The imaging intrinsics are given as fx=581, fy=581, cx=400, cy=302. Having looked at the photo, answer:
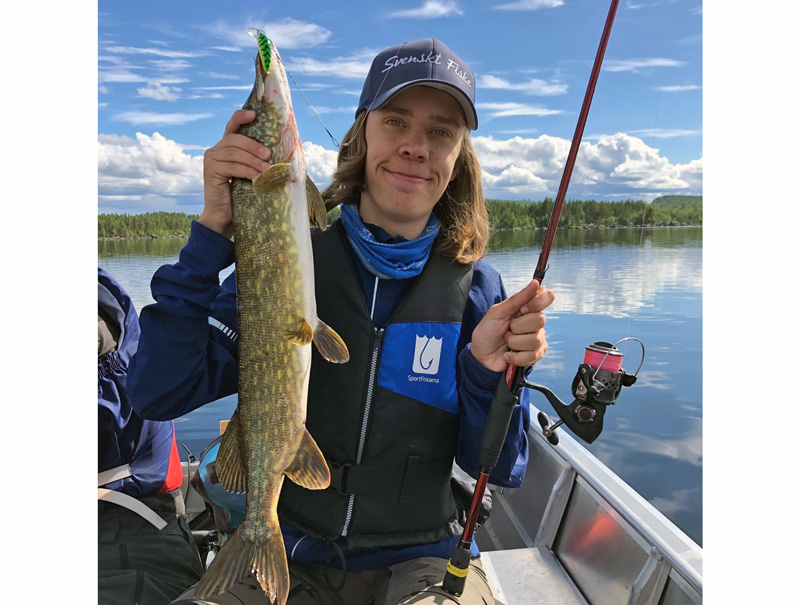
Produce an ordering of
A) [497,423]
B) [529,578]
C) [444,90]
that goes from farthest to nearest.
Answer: [529,578] < [444,90] < [497,423]

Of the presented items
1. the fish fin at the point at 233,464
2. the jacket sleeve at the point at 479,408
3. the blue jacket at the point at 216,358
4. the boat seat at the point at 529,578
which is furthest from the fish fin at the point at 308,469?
the boat seat at the point at 529,578

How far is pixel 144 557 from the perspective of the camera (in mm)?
2451

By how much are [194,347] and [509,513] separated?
3056 millimetres

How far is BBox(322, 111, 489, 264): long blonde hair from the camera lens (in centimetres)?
256

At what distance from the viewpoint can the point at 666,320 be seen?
25281 millimetres

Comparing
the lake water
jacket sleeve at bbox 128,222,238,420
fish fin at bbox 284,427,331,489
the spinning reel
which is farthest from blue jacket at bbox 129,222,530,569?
fish fin at bbox 284,427,331,489

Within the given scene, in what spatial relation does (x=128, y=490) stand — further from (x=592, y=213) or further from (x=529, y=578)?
(x=592, y=213)

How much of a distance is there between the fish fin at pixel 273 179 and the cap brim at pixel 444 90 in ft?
2.05

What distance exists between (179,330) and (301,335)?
A: 42 cm

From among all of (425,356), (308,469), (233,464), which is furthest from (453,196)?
(233,464)

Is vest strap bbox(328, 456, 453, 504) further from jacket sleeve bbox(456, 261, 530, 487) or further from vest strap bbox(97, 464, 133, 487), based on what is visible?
vest strap bbox(97, 464, 133, 487)

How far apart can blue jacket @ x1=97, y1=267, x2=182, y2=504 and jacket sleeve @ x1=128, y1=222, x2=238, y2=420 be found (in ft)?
1.66
